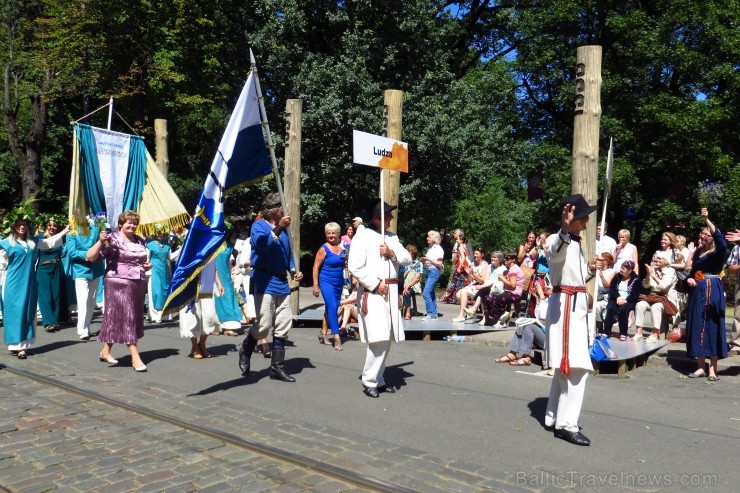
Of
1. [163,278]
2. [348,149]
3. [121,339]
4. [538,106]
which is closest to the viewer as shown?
[121,339]

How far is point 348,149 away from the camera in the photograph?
22.5 m

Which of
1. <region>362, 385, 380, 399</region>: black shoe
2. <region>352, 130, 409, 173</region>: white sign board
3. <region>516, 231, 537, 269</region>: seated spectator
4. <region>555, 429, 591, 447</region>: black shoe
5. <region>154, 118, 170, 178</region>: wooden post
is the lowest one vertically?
<region>362, 385, 380, 399</region>: black shoe

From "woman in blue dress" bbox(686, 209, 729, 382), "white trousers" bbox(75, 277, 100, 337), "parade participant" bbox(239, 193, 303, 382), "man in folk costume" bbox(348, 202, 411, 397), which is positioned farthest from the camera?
"white trousers" bbox(75, 277, 100, 337)

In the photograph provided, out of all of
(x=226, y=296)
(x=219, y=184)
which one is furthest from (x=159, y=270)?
(x=219, y=184)

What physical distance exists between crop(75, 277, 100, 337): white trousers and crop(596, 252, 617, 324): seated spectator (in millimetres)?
7888

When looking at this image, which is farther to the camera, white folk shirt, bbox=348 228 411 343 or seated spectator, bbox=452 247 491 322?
seated spectator, bbox=452 247 491 322

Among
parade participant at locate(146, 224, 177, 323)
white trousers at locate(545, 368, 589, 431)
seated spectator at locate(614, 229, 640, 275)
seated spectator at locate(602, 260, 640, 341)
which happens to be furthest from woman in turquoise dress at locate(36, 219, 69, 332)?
seated spectator at locate(614, 229, 640, 275)

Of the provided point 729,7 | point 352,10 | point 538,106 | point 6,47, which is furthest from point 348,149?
point 6,47

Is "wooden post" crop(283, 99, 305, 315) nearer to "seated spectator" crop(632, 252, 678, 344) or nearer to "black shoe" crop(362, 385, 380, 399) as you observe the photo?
"seated spectator" crop(632, 252, 678, 344)

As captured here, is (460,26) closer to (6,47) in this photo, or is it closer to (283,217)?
(6,47)

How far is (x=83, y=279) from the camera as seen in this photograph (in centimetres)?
1194

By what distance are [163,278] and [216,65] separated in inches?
574

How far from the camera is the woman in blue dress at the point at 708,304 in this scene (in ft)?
28.5

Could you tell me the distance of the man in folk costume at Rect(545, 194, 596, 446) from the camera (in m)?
5.86
